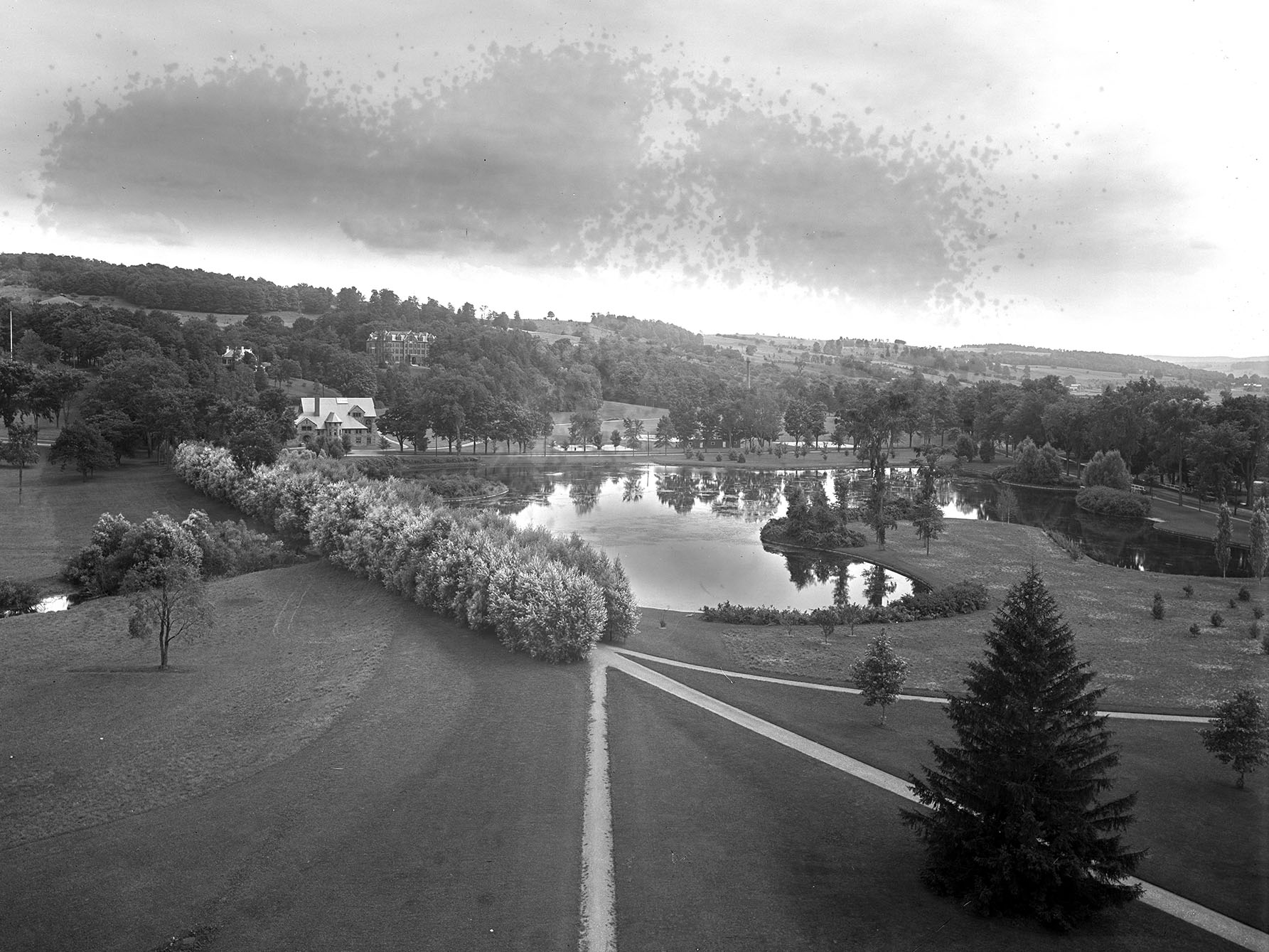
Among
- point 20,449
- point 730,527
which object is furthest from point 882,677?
point 20,449

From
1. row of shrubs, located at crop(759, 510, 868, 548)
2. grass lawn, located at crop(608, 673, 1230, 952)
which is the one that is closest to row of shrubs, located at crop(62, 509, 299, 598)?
grass lawn, located at crop(608, 673, 1230, 952)

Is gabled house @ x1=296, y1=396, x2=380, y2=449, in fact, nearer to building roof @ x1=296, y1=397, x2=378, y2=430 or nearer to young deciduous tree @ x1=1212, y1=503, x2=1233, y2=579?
building roof @ x1=296, y1=397, x2=378, y2=430

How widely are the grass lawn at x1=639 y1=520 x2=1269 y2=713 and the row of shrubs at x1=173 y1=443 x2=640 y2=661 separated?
288cm

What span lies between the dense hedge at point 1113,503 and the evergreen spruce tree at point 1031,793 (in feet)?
193

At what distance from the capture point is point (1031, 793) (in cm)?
1238

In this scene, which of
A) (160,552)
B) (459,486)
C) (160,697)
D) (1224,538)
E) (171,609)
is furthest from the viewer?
(459,486)

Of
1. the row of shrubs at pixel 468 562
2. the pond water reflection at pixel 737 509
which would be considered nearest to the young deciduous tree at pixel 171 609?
the row of shrubs at pixel 468 562

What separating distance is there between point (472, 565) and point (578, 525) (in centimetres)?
2703

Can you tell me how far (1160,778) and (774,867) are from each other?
30.5 ft

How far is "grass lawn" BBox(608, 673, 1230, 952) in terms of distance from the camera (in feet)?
40.9

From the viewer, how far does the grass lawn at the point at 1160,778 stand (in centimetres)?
1364

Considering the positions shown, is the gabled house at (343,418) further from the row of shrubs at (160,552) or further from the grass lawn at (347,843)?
the grass lawn at (347,843)

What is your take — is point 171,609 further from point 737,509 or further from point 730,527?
point 737,509

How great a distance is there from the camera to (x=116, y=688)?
Result: 24.0 metres
